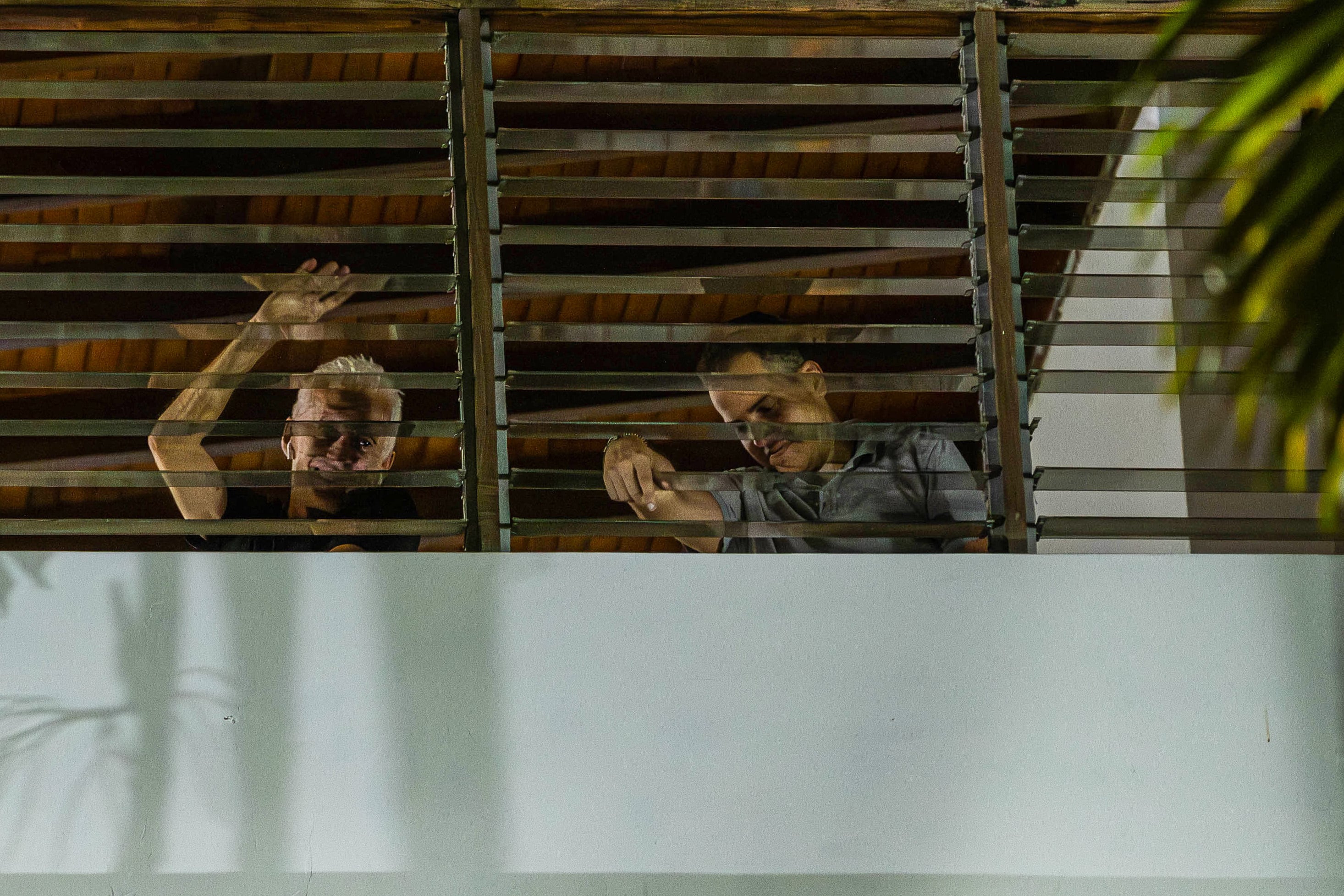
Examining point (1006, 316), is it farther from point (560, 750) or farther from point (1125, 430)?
point (1125, 430)

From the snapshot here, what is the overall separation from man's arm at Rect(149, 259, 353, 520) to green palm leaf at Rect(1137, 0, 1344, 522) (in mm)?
1640

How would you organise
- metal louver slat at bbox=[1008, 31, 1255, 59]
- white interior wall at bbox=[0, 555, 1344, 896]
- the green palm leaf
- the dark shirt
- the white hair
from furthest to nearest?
the dark shirt, metal louver slat at bbox=[1008, 31, 1255, 59], the white hair, white interior wall at bbox=[0, 555, 1344, 896], the green palm leaf

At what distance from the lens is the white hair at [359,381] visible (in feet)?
6.73

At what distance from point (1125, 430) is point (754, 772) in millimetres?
3116

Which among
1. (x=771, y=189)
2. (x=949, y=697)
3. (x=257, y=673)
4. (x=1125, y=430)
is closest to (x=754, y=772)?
(x=949, y=697)

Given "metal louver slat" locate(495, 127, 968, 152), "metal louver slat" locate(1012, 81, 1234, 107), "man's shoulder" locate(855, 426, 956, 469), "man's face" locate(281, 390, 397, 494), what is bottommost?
"man's shoulder" locate(855, 426, 956, 469)

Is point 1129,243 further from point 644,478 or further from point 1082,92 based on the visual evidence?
point 644,478

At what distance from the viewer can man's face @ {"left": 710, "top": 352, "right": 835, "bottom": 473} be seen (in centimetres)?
256

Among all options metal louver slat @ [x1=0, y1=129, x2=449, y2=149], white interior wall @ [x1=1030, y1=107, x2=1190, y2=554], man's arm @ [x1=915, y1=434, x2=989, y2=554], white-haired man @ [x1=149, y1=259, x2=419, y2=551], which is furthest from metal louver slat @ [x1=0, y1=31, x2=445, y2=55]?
white interior wall @ [x1=1030, y1=107, x2=1190, y2=554]

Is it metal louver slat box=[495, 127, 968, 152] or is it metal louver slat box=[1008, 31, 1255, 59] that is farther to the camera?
metal louver slat box=[1008, 31, 1255, 59]

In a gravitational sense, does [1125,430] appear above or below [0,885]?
above

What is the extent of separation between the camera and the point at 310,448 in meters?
2.71

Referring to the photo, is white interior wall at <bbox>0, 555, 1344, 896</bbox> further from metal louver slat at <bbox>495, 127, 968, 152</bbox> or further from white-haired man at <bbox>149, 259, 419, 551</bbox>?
metal louver slat at <bbox>495, 127, 968, 152</bbox>

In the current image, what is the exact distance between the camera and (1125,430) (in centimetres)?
462
